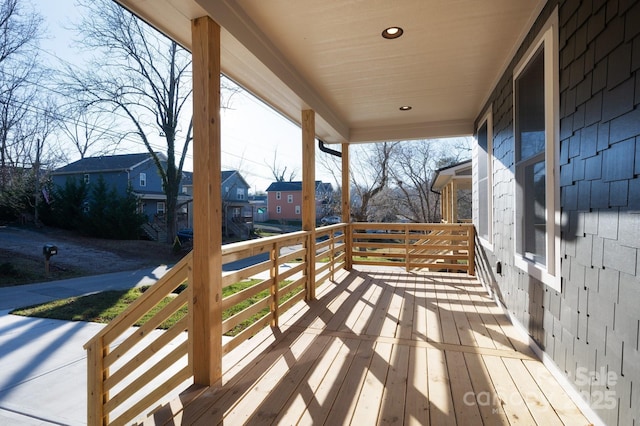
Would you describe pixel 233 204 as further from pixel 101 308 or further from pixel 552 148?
pixel 552 148

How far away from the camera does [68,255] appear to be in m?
12.3

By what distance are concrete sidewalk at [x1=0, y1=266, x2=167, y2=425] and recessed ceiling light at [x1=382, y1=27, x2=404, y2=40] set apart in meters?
4.12

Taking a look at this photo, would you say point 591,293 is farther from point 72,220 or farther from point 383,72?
point 72,220

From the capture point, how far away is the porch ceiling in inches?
91.0

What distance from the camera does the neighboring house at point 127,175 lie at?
17969 millimetres

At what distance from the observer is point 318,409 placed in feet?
6.15

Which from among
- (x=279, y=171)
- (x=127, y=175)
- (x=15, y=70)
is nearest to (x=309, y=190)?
(x=15, y=70)

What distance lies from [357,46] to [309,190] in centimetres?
183

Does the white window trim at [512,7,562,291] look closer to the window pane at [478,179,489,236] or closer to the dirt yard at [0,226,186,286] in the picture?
the window pane at [478,179,489,236]

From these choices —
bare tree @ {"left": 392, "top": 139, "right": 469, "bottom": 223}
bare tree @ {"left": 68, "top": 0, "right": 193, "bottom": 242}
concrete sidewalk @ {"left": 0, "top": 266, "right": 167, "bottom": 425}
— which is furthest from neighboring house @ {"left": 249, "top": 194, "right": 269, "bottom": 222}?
concrete sidewalk @ {"left": 0, "top": 266, "right": 167, "bottom": 425}

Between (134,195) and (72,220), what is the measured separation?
11.1 ft

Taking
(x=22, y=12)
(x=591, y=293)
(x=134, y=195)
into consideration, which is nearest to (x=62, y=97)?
(x=22, y=12)

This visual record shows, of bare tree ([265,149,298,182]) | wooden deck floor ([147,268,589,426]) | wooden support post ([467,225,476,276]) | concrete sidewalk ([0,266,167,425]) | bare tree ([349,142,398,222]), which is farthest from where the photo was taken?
bare tree ([265,149,298,182])

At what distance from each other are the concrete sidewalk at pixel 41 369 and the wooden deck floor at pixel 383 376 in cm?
174
